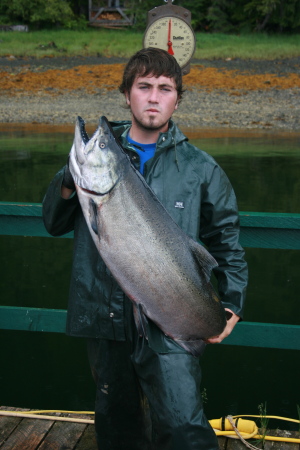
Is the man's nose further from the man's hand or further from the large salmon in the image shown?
the man's hand

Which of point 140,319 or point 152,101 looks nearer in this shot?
point 140,319

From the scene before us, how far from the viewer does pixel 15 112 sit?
54.0ft

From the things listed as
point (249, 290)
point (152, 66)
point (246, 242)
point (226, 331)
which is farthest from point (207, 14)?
point (226, 331)

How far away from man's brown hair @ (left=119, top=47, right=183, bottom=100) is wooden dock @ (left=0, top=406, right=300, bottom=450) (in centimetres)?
144

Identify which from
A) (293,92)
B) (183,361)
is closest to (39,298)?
(183,361)

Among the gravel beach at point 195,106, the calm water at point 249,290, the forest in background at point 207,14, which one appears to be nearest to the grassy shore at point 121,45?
the forest in background at point 207,14

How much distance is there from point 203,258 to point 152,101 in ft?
1.95

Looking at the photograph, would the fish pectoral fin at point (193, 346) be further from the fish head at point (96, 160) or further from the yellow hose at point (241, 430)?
the yellow hose at point (241, 430)

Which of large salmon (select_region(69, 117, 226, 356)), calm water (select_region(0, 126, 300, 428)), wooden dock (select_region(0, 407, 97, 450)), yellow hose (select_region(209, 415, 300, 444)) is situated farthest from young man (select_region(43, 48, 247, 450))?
calm water (select_region(0, 126, 300, 428))

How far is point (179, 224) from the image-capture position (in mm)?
2264

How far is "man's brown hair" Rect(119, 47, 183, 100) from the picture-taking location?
234 centimetres

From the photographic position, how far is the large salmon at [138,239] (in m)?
2.03

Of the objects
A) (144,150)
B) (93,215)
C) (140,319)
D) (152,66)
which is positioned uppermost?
(152,66)

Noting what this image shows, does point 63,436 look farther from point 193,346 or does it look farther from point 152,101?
point 152,101
